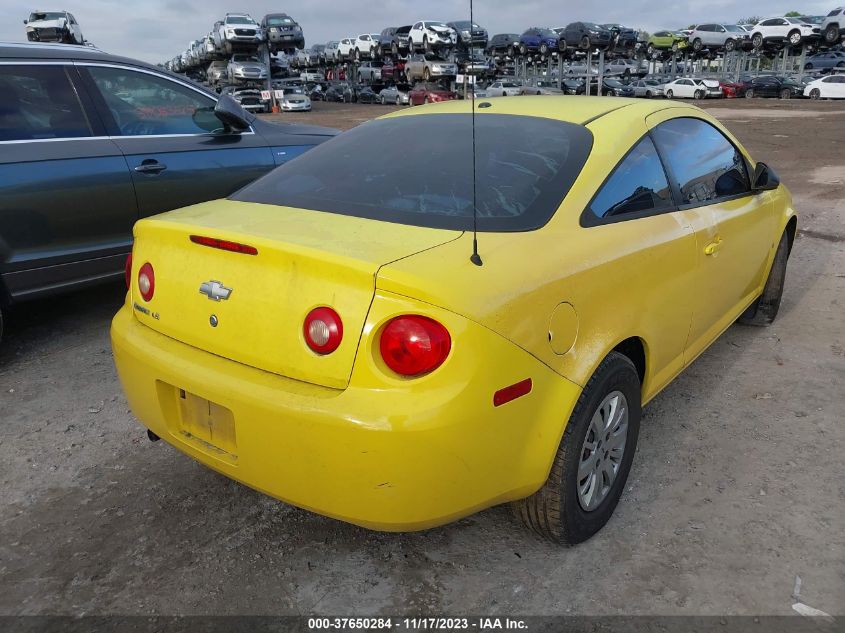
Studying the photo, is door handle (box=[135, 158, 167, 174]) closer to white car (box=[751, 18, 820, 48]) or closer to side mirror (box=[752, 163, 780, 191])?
side mirror (box=[752, 163, 780, 191])

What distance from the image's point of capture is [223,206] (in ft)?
8.60

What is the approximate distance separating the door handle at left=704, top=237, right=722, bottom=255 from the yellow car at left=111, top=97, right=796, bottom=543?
0.06 feet

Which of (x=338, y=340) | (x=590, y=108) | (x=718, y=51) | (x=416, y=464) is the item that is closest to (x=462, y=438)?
(x=416, y=464)

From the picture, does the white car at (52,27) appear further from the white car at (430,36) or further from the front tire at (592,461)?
the front tire at (592,461)

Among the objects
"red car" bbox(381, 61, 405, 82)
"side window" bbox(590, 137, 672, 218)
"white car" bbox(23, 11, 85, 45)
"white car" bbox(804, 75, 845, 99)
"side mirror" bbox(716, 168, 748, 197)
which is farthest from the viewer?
"red car" bbox(381, 61, 405, 82)

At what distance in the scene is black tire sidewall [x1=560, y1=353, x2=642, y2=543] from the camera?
2.17m

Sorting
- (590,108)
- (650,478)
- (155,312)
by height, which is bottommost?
(650,478)

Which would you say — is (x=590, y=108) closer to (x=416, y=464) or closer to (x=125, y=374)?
(x=416, y=464)

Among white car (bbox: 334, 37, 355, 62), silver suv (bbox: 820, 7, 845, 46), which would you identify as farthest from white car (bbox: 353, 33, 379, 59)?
silver suv (bbox: 820, 7, 845, 46)

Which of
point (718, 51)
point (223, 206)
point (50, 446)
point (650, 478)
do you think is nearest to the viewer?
point (223, 206)

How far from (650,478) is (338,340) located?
1.64m

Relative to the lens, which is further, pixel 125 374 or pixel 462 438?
pixel 125 374

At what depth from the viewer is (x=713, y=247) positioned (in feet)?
10.1

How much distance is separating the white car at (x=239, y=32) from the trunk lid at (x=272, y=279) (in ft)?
123
